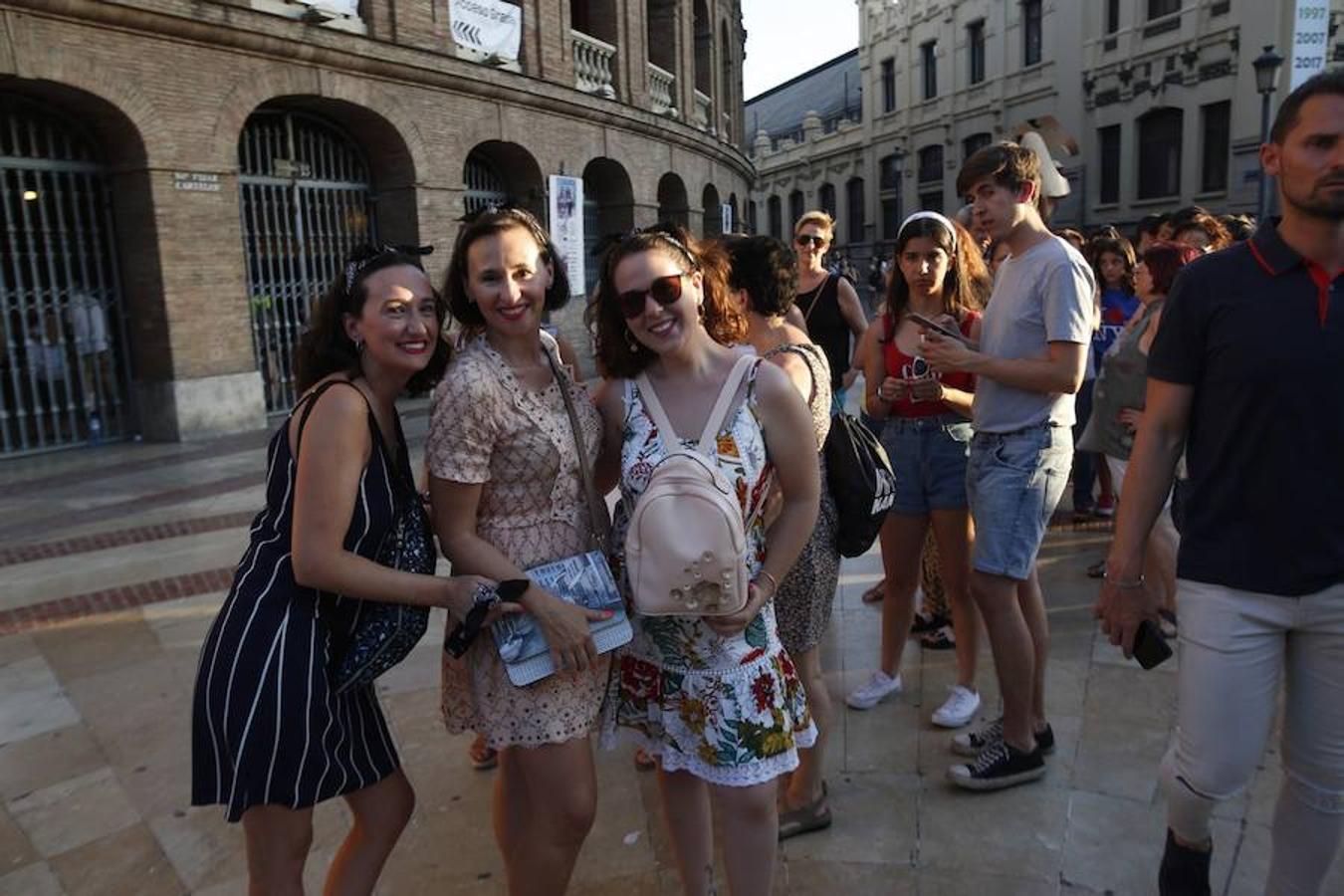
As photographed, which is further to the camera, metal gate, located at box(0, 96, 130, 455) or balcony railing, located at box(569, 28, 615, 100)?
balcony railing, located at box(569, 28, 615, 100)

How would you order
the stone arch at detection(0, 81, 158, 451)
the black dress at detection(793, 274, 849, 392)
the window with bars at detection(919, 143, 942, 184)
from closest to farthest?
the black dress at detection(793, 274, 849, 392) < the stone arch at detection(0, 81, 158, 451) < the window with bars at detection(919, 143, 942, 184)

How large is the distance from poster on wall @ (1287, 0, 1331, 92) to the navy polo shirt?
13931 mm

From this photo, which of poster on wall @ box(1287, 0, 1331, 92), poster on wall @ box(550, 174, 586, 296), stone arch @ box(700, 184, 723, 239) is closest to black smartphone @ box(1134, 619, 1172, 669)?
poster on wall @ box(1287, 0, 1331, 92)

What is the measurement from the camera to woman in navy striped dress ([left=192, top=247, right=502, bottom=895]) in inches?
83.9

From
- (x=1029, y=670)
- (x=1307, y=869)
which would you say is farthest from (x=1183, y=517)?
(x=1029, y=670)

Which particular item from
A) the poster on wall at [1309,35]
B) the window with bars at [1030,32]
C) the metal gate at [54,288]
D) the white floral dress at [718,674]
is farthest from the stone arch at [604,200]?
the window with bars at [1030,32]

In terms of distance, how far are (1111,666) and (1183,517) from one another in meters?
2.25

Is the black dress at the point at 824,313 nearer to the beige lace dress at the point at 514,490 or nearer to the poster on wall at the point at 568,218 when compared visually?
the beige lace dress at the point at 514,490

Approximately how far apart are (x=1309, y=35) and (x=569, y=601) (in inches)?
609

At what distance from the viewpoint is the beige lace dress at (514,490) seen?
2271mm

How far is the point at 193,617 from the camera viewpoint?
5480 mm

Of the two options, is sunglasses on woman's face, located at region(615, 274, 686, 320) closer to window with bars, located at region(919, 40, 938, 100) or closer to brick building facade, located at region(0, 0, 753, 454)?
brick building facade, located at region(0, 0, 753, 454)

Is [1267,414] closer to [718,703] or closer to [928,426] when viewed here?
[718,703]

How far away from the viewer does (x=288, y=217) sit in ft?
44.4
